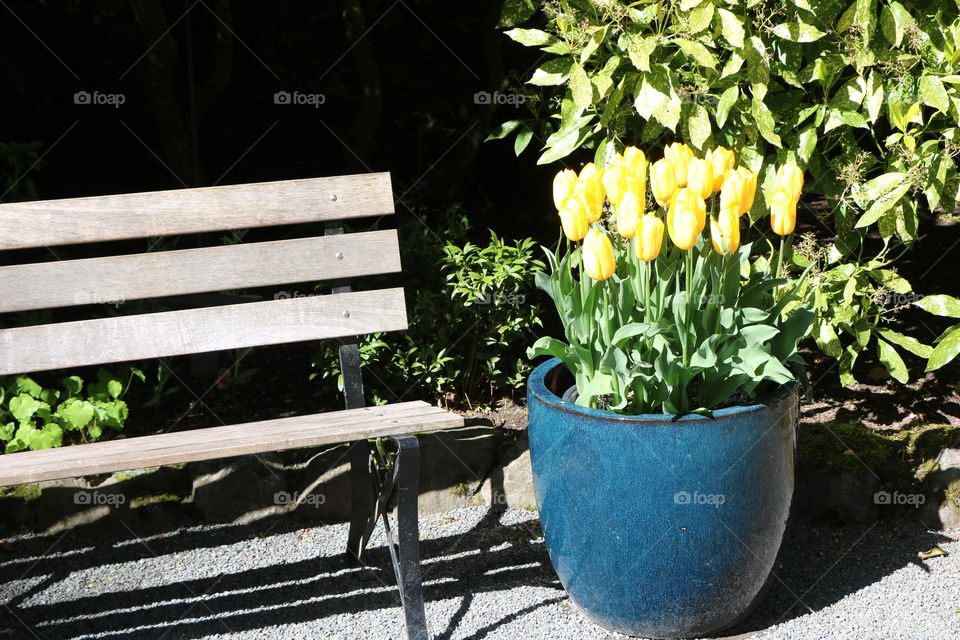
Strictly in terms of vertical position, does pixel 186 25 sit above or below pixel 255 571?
above

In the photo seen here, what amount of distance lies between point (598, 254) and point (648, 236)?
0.38 ft

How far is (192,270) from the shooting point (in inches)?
112

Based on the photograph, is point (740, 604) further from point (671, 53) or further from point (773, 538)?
point (671, 53)

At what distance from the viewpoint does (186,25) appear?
4.20 metres

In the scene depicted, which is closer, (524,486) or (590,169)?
(590,169)

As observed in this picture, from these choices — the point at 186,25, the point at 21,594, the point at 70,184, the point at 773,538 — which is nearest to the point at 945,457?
the point at 773,538

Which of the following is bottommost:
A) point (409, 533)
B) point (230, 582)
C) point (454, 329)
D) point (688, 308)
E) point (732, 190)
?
point (230, 582)

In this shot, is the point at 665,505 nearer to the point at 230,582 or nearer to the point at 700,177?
the point at 700,177

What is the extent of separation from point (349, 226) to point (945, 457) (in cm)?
235

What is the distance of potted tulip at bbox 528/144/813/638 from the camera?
2.36 m

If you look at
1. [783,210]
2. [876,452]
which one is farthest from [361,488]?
[876,452]

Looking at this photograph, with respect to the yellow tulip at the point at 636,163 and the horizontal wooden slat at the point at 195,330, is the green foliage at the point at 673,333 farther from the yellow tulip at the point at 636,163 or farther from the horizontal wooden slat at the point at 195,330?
the horizontal wooden slat at the point at 195,330

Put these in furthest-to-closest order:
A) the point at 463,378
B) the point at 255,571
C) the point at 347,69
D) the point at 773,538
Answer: the point at 347,69 < the point at 463,378 < the point at 255,571 < the point at 773,538

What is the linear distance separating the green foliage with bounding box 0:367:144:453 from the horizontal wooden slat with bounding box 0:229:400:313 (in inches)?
27.9
